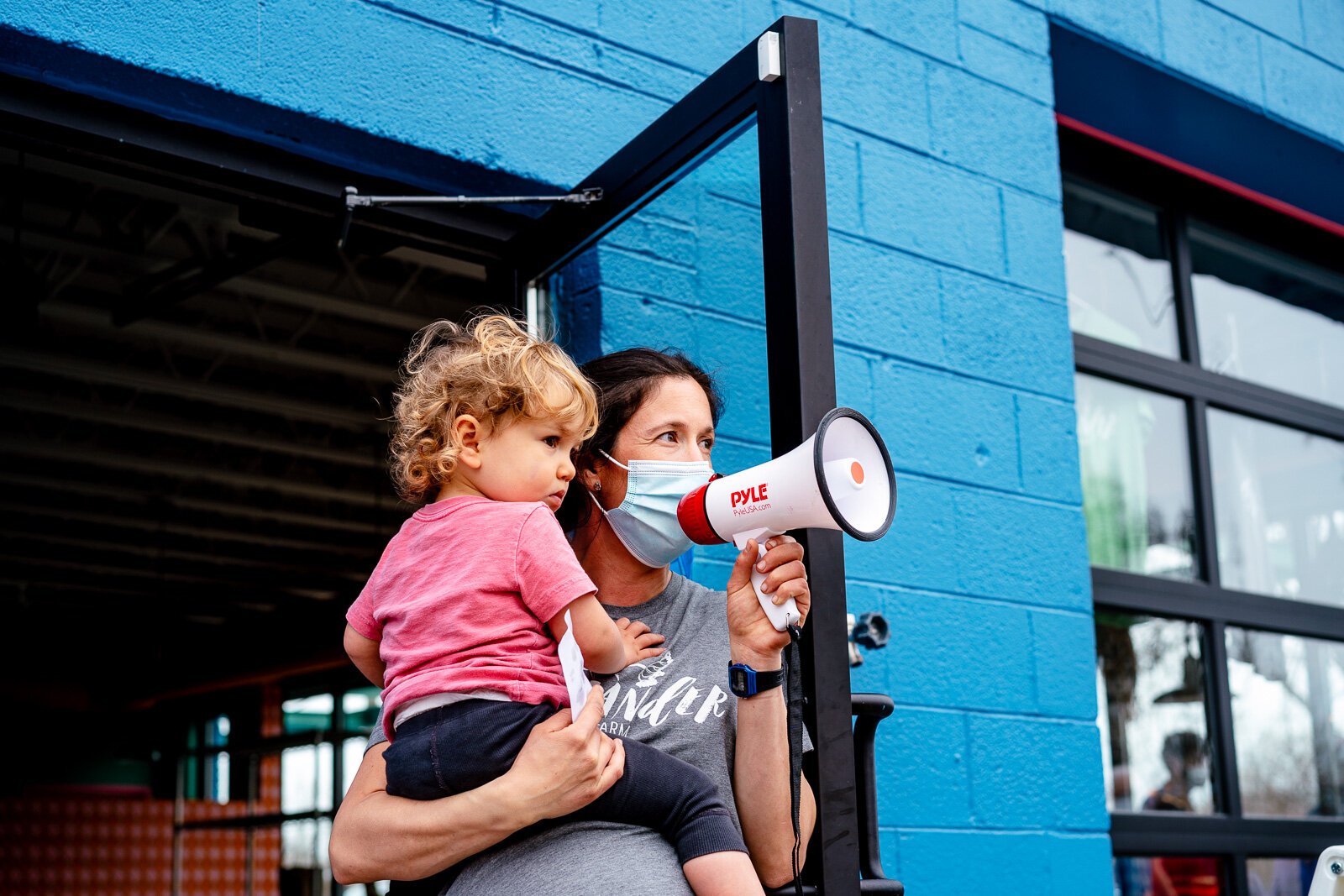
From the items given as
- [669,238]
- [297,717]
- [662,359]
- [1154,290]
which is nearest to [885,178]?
[669,238]

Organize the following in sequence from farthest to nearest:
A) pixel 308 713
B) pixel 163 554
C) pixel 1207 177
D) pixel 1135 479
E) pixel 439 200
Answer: pixel 308 713
pixel 163 554
pixel 1207 177
pixel 1135 479
pixel 439 200

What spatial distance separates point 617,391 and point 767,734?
648 mm

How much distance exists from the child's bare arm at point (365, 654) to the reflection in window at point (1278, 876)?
3364 mm

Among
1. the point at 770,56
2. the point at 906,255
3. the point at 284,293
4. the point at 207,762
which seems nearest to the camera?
the point at 770,56

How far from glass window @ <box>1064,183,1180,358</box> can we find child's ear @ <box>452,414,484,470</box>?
295 centimetres

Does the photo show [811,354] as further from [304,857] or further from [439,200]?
[304,857]

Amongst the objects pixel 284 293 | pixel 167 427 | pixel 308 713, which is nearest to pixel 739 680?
pixel 284 293

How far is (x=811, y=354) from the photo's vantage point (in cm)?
203

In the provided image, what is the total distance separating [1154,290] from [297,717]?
41.9 feet

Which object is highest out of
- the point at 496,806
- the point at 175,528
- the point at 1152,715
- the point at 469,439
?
the point at 175,528

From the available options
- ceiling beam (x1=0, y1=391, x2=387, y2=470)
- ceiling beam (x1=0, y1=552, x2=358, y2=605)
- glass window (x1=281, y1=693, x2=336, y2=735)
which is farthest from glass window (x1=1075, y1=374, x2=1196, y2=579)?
glass window (x1=281, y1=693, x2=336, y2=735)

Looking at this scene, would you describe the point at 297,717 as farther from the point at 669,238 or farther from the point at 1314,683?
the point at 669,238

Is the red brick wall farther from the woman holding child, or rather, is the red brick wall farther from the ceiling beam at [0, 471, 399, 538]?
the woman holding child

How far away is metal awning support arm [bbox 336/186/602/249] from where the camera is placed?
2.67 m
